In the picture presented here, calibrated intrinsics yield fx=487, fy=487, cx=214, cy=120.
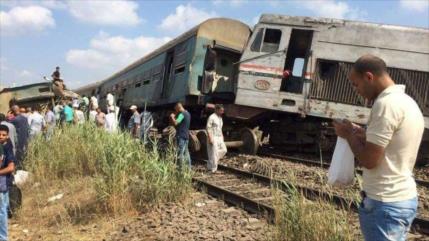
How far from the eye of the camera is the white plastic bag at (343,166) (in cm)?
297

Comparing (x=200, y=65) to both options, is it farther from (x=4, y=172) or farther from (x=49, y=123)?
(x=4, y=172)

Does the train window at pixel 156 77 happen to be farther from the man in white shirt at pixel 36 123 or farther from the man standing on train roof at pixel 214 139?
the man standing on train roof at pixel 214 139

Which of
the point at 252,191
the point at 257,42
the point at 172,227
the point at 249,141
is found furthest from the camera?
the point at 249,141

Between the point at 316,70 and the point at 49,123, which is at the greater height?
the point at 316,70

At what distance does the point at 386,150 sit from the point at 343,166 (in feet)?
1.10

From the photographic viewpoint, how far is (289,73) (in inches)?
495

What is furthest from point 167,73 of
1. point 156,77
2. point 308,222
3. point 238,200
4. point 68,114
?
point 308,222

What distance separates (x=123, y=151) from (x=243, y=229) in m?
2.85

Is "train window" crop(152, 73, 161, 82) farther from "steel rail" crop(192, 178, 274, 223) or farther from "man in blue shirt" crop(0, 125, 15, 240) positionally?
"man in blue shirt" crop(0, 125, 15, 240)

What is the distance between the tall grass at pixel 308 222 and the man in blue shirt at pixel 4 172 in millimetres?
3144

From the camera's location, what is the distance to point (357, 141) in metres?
2.79

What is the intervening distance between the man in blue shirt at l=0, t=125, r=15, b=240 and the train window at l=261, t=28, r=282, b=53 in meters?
7.78

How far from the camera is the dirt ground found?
575 centimetres

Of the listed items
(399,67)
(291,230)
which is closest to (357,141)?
(291,230)
